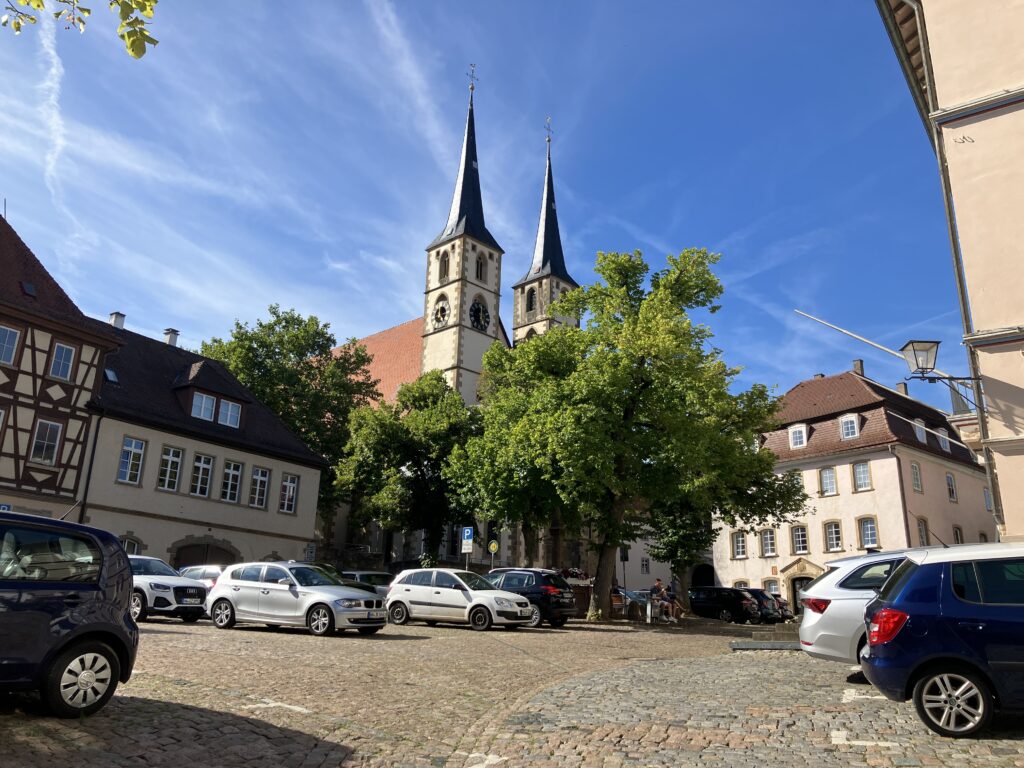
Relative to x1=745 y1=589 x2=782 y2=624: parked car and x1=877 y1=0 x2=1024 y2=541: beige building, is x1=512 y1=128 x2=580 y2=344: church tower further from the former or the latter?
x1=877 y1=0 x2=1024 y2=541: beige building

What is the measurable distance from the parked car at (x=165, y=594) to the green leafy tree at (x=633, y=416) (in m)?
10.9

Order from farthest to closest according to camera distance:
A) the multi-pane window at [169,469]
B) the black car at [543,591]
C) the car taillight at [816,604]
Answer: the multi-pane window at [169,469] → the black car at [543,591] → the car taillight at [816,604]

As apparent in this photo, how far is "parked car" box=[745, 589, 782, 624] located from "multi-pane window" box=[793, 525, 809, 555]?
344 inches

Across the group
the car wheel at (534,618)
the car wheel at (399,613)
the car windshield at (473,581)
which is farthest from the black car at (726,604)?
the car wheel at (399,613)

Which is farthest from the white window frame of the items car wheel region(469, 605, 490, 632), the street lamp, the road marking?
the road marking

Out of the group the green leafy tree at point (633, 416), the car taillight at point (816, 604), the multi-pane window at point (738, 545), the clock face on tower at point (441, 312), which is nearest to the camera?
the car taillight at point (816, 604)

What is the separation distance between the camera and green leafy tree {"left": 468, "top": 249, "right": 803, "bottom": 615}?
25.7m

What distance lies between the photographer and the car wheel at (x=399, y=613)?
837 inches

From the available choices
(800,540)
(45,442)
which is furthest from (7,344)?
(800,540)

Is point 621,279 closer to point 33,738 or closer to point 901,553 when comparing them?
point 901,553

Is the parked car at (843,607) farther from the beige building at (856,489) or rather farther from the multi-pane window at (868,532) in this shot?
the multi-pane window at (868,532)

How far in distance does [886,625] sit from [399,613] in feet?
51.9

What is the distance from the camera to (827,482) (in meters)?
43.9

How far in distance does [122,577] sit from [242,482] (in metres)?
27.8
